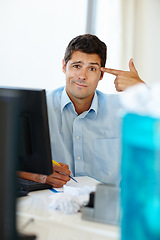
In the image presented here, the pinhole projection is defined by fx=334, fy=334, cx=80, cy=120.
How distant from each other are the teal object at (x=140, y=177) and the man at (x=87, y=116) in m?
1.23

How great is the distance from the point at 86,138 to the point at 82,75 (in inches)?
16.8

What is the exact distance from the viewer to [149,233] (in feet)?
2.72

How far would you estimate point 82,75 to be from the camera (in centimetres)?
225

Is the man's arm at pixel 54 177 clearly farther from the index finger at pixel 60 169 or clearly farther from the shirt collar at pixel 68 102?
the shirt collar at pixel 68 102

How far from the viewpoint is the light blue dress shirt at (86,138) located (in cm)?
212

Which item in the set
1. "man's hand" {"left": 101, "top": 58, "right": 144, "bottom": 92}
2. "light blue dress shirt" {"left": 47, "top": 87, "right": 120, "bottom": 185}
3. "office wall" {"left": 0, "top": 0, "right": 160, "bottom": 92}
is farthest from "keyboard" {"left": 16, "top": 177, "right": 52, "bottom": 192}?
"office wall" {"left": 0, "top": 0, "right": 160, "bottom": 92}

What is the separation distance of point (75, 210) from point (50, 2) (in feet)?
8.88

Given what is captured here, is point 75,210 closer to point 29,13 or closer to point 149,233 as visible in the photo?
point 149,233

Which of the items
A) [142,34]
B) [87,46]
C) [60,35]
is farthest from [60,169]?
[142,34]

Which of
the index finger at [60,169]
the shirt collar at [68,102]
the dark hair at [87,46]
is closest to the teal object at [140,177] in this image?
the index finger at [60,169]

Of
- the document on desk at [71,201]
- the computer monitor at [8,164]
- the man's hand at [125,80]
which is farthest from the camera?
the man's hand at [125,80]

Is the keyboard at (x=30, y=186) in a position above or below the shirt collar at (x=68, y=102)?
below

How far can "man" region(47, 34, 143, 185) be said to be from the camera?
2121 millimetres

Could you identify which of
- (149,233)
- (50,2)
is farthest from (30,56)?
(149,233)
